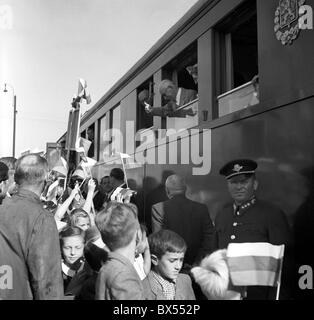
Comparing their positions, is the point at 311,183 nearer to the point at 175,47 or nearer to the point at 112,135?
the point at 175,47

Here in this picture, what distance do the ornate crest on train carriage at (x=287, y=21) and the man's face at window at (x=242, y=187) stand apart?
0.72m

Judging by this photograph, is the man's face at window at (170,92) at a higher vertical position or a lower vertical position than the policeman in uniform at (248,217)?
higher

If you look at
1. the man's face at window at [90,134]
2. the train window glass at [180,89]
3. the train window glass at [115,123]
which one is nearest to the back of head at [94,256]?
the train window glass at [180,89]

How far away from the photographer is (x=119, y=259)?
5.50ft

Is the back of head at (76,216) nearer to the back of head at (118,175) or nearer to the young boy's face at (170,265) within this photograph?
the young boy's face at (170,265)

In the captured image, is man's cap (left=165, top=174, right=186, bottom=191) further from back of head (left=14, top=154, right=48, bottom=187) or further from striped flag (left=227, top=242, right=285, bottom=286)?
back of head (left=14, top=154, right=48, bottom=187)

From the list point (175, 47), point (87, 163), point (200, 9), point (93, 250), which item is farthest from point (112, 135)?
point (93, 250)

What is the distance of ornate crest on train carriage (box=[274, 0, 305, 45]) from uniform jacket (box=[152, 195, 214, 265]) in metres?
1.09

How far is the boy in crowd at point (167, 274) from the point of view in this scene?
1.96 meters

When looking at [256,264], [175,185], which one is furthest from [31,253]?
[175,185]

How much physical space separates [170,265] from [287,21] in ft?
4.48

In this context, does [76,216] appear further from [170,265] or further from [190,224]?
[170,265]

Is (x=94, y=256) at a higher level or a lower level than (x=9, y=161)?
lower
